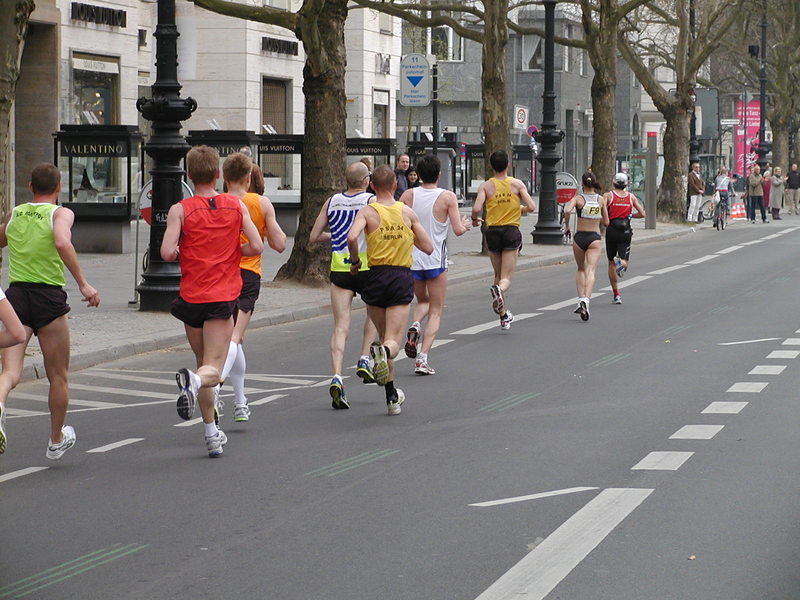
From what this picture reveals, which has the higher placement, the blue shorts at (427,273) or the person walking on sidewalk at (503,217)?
the person walking on sidewalk at (503,217)

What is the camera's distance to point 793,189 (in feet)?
179

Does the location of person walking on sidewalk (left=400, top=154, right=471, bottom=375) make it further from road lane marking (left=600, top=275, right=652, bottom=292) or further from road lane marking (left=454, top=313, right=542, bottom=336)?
road lane marking (left=600, top=275, right=652, bottom=292)

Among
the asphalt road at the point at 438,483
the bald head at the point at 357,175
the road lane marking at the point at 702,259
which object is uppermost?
the bald head at the point at 357,175

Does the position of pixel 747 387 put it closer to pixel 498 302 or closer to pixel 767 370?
pixel 767 370

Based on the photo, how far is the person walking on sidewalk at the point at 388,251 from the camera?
10648 millimetres

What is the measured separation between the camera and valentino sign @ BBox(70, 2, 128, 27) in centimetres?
3356

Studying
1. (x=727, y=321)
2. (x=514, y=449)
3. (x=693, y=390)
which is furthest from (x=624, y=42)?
(x=514, y=449)

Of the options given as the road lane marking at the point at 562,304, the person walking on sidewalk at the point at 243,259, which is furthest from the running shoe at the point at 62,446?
the road lane marking at the point at 562,304

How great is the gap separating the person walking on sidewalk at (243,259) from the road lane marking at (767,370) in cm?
411

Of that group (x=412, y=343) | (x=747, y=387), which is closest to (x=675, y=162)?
(x=412, y=343)

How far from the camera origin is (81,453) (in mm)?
9078

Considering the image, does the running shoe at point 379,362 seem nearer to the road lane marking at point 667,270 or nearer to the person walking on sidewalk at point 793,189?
the road lane marking at point 667,270

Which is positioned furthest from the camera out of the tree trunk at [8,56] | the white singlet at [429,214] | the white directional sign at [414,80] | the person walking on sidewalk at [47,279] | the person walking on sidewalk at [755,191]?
the person walking on sidewalk at [755,191]

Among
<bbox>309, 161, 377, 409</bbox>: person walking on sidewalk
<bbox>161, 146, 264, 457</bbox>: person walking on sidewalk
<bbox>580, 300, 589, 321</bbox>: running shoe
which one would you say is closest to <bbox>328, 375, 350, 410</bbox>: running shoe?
<bbox>309, 161, 377, 409</bbox>: person walking on sidewalk
